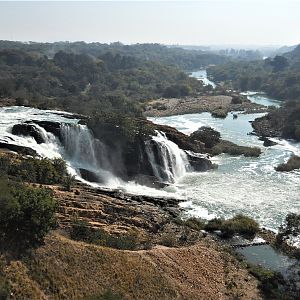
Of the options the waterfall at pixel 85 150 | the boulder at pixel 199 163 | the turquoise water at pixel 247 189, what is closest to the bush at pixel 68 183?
the waterfall at pixel 85 150

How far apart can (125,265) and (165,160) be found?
819 inches

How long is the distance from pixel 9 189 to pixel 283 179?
26793 millimetres

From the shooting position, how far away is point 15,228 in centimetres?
1877

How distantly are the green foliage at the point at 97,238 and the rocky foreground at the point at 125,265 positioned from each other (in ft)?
1.69

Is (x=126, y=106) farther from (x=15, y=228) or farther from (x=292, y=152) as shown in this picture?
(x=15, y=228)

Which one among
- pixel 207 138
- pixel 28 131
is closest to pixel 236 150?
pixel 207 138

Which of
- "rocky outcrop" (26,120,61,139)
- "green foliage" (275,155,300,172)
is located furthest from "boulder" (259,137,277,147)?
"rocky outcrop" (26,120,61,139)

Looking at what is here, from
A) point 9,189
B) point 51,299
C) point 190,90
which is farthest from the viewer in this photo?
point 190,90

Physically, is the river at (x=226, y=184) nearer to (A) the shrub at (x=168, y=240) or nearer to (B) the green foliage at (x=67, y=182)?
(B) the green foliage at (x=67, y=182)

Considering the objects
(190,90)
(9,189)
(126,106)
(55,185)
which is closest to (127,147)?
(55,185)

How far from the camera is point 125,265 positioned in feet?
65.5

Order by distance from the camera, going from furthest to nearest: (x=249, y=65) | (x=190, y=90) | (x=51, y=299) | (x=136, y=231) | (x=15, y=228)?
(x=249, y=65) < (x=190, y=90) < (x=136, y=231) < (x=15, y=228) < (x=51, y=299)

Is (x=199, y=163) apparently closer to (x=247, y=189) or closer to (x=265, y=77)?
(x=247, y=189)

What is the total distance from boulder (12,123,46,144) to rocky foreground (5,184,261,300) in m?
9.74
